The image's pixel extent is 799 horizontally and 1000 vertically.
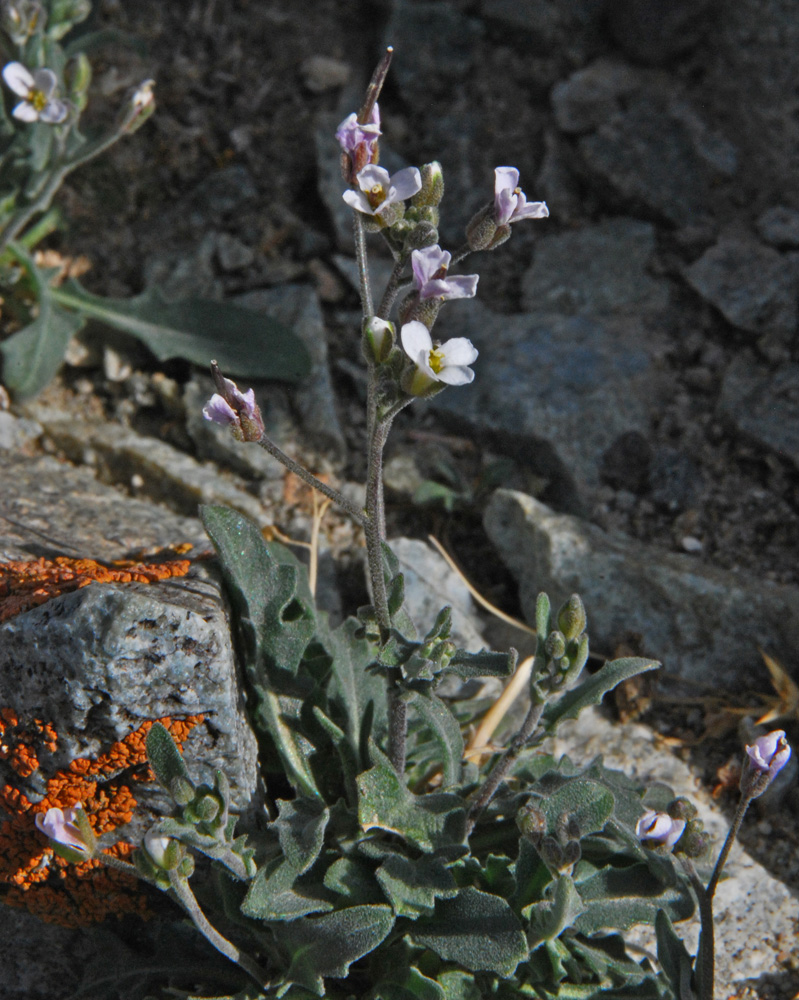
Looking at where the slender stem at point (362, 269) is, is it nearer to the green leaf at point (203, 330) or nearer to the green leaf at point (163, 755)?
the green leaf at point (163, 755)

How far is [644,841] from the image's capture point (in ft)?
9.14

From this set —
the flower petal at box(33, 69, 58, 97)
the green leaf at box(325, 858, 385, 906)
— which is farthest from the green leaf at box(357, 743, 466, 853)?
the flower petal at box(33, 69, 58, 97)

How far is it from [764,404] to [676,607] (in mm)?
1098

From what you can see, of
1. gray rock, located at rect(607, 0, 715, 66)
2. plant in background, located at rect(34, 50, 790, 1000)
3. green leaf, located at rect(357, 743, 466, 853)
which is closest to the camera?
plant in background, located at rect(34, 50, 790, 1000)

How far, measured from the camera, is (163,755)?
2.66 m

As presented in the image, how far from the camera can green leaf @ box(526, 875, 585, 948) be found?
2520 millimetres

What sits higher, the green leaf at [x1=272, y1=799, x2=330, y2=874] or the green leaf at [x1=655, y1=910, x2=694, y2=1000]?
the green leaf at [x1=272, y1=799, x2=330, y2=874]

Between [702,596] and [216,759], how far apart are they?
1.98 m

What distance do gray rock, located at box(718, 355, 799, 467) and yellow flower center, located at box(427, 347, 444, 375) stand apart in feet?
7.81

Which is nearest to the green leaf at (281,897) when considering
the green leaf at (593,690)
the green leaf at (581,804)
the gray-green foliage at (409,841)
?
the gray-green foliage at (409,841)

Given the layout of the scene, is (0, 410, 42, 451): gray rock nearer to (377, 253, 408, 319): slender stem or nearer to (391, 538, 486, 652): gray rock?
(391, 538, 486, 652): gray rock

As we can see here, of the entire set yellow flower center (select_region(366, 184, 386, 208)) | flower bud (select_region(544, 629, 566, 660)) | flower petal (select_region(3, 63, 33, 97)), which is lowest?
flower bud (select_region(544, 629, 566, 660))

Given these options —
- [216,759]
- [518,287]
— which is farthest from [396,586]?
[518,287]

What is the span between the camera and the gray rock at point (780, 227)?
473 centimetres
